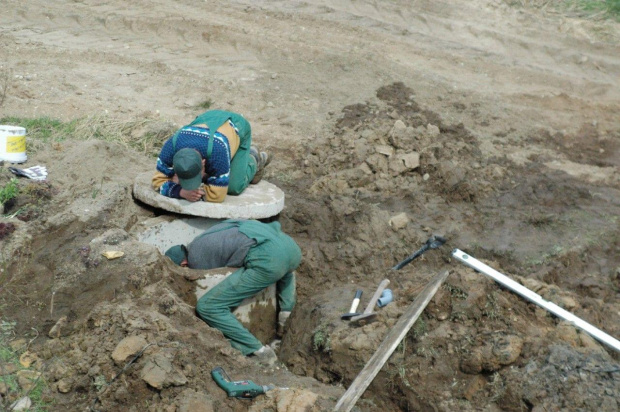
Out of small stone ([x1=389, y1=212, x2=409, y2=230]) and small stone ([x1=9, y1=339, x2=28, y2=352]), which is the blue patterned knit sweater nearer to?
small stone ([x1=9, y1=339, x2=28, y2=352])

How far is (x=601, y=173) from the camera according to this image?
8.88 m

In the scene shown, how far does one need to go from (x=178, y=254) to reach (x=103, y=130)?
268 cm

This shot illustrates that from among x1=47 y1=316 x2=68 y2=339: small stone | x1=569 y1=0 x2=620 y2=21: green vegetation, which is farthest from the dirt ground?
x1=569 y1=0 x2=620 y2=21: green vegetation

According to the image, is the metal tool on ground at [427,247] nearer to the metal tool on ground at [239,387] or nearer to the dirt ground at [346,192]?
the dirt ground at [346,192]

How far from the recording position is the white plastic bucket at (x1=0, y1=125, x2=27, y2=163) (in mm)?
6289

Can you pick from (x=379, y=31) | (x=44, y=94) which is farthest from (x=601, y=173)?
(x=44, y=94)

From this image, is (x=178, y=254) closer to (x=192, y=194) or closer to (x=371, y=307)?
(x=192, y=194)

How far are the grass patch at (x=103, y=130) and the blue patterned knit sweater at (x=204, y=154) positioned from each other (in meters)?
1.76

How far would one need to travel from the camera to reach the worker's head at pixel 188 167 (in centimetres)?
542

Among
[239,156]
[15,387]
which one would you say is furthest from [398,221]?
[15,387]

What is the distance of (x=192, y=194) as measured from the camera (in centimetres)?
570

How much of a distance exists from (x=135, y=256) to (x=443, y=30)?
8.31 metres

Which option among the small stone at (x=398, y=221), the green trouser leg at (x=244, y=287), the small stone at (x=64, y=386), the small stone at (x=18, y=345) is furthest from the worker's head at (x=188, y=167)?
the small stone at (x=398, y=221)

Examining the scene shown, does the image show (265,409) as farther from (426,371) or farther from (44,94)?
(44,94)
